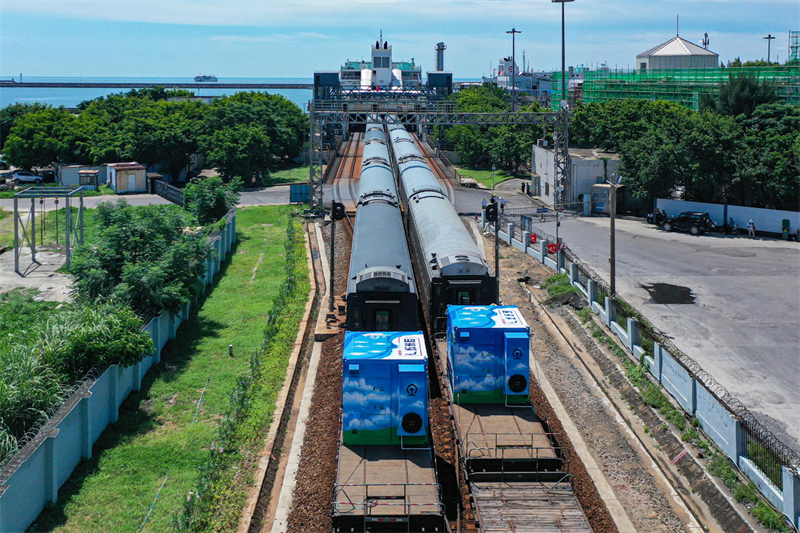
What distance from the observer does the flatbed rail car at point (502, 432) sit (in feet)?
43.9

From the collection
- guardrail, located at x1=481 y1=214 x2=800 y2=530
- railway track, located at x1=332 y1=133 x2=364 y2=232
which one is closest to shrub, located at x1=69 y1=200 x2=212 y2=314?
guardrail, located at x1=481 y1=214 x2=800 y2=530

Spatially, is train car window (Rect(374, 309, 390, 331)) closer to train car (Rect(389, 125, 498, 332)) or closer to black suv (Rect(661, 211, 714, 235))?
train car (Rect(389, 125, 498, 332))

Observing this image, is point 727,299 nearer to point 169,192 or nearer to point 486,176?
point 486,176

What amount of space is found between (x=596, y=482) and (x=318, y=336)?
1228 cm

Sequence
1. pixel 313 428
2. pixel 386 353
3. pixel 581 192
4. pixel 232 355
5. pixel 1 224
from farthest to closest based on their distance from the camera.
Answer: pixel 581 192 → pixel 1 224 → pixel 232 355 → pixel 313 428 → pixel 386 353

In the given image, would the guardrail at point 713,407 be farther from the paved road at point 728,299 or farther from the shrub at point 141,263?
the shrub at point 141,263

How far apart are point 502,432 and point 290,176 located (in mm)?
57587

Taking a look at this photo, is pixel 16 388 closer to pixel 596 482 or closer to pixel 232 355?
pixel 232 355

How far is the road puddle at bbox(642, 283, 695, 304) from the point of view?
3080 cm

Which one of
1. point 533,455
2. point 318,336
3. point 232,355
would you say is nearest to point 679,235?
point 318,336

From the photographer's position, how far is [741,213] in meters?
44.8

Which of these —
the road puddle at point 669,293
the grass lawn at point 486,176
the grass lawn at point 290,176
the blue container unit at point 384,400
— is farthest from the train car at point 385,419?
the grass lawn at point 290,176

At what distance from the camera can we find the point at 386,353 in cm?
1617

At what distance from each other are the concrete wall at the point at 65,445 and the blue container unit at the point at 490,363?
8.98 metres
